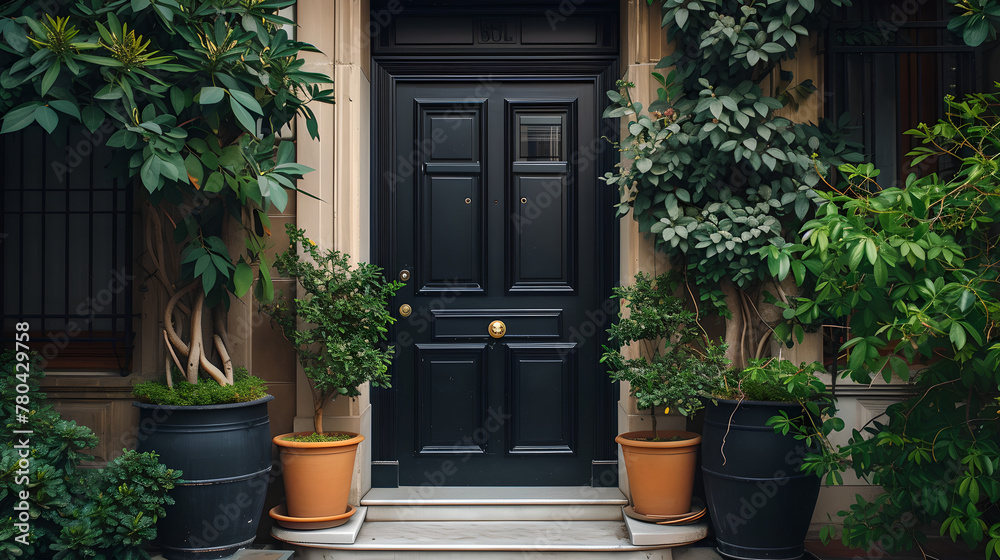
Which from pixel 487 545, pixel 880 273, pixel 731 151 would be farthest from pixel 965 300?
Answer: pixel 487 545

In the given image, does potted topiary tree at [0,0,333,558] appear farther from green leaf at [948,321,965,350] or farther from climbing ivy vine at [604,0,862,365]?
green leaf at [948,321,965,350]

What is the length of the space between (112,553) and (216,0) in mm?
2524

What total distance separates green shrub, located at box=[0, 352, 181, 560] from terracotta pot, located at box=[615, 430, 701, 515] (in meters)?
2.23

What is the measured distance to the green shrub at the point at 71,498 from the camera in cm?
297

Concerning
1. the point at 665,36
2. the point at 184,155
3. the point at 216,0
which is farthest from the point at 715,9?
the point at 184,155

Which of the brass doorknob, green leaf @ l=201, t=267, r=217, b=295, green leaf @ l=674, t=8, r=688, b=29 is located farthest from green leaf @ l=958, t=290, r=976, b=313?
green leaf @ l=201, t=267, r=217, b=295

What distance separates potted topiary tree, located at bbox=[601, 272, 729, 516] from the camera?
3379 millimetres

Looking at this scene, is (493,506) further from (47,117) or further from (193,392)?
(47,117)

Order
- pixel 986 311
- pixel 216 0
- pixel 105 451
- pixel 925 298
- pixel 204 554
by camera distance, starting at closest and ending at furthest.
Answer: pixel 986 311 < pixel 925 298 < pixel 216 0 < pixel 204 554 < pixel 105 451

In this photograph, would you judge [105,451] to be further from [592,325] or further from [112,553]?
[592,325]

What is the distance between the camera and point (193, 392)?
3.31 meters

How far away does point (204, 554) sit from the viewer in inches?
126

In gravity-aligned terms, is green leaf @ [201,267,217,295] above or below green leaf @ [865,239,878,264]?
below

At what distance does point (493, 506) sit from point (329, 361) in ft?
4.21
